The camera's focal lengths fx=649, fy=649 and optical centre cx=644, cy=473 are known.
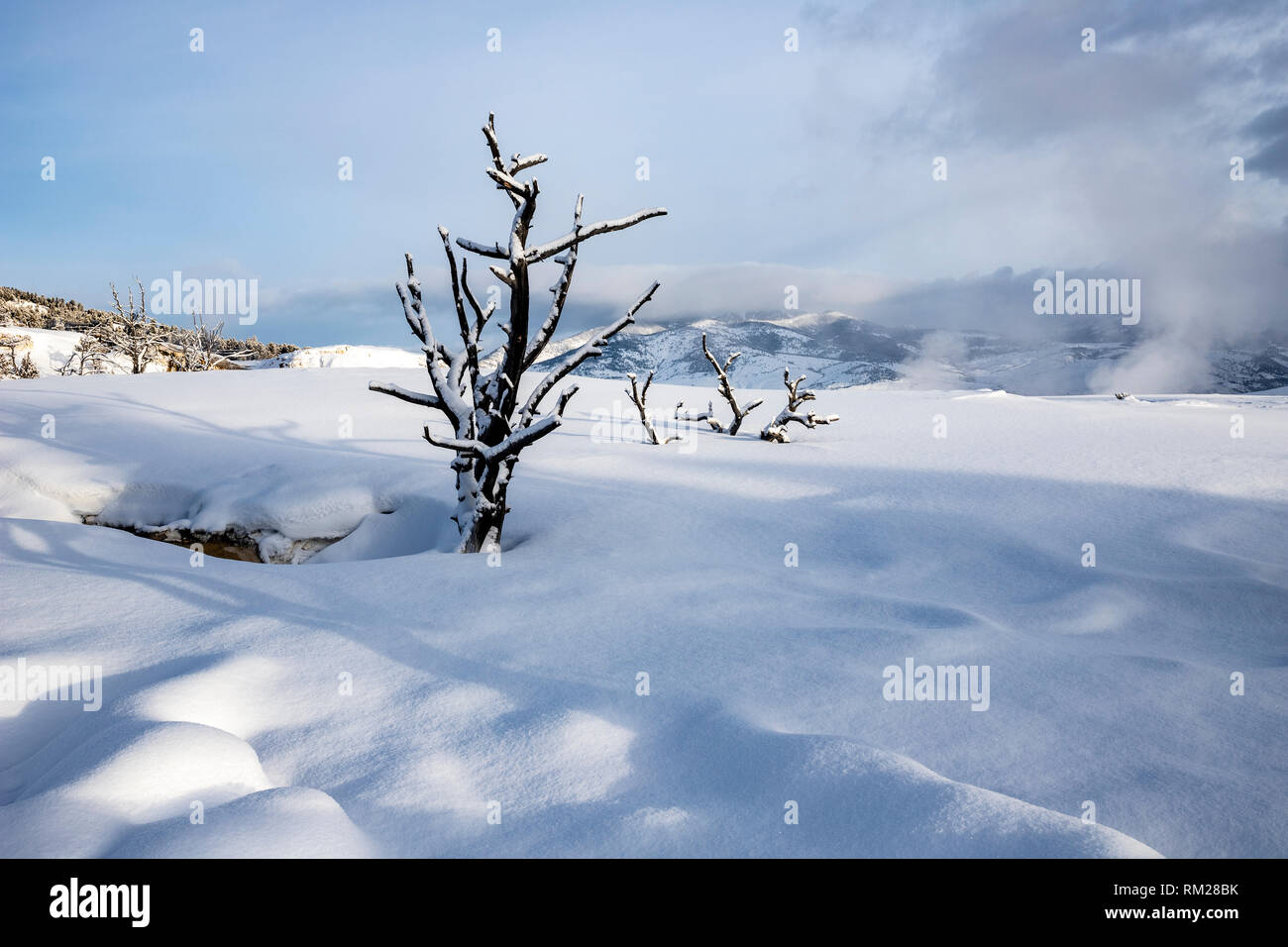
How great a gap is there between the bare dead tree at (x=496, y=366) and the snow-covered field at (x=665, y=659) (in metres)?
0.43

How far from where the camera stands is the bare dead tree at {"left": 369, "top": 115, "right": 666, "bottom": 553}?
330 cm

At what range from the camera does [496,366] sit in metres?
3.64

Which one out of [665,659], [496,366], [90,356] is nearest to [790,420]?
[496,366]

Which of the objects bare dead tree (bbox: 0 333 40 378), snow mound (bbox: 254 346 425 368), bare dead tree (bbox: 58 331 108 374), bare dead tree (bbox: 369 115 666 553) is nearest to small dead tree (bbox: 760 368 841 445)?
bare dead tree (bbox: 369 115 666 553)

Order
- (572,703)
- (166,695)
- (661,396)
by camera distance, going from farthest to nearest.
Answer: (661,396) < (572,703) < (166,695)

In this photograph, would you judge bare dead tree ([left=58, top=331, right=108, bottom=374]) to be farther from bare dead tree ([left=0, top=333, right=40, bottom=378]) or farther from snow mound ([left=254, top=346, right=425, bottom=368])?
snow mound ([left=254, top=346, right=425, bottom=368])

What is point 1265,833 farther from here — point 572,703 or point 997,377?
point 997,377

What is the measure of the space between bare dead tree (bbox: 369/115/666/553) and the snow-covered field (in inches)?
17.1

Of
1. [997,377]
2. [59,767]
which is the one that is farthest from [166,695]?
[997,377]

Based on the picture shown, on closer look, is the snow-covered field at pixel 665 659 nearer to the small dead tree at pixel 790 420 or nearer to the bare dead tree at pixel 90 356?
the small dead tree at pixel 790 420

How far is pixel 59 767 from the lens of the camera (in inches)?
58.6

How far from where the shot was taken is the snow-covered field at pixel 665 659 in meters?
1.38
